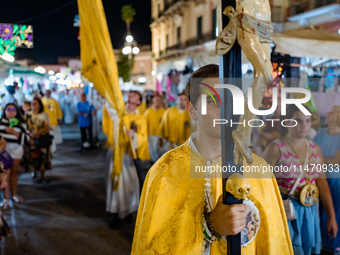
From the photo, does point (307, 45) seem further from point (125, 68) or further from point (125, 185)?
point (125, 68)

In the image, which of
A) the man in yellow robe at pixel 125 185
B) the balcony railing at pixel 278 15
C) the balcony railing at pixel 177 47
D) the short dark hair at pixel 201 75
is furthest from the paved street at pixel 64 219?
the balcony railing at pixel 177 47

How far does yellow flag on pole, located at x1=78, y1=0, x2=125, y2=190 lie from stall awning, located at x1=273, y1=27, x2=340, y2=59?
7.69ft

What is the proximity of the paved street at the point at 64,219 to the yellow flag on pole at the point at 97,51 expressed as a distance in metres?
2.07

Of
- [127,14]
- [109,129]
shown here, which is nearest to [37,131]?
[109,129]

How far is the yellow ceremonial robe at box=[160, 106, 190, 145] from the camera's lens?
6.74 m

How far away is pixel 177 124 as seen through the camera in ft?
22.2

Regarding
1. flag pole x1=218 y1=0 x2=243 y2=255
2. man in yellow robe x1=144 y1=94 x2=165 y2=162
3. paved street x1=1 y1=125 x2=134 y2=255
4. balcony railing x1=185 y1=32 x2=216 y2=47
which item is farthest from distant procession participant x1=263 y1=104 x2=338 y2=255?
balcony railing x1=185 y1=32 x2=216 y2=47

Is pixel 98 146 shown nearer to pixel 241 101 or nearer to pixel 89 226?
pixel 89 226

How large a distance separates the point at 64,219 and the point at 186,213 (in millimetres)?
4152

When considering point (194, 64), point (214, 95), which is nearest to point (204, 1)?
point (194, 64)

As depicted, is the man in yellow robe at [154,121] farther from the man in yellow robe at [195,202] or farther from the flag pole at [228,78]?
the flag pole at [228,78]

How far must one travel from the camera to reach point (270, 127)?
4.20 m

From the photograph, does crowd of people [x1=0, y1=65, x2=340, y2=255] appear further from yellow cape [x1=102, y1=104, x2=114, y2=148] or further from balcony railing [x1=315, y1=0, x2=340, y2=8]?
balcony railing [x1=315, y1=0, x2=340, y2=8]

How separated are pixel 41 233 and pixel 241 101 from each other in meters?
4.46
